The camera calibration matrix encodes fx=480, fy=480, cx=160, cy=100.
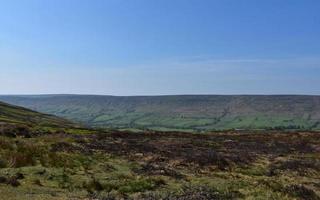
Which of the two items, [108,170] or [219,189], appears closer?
[219,189]

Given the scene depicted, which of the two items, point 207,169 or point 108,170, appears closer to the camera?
point 108,170

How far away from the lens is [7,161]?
108ft

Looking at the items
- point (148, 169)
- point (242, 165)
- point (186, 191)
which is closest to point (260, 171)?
point (242, 165)

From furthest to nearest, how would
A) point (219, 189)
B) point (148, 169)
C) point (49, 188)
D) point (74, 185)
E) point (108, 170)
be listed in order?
point (148, 169) < point (108, 170) < point (219, 189) < point (74, 185) < point (49, 188)

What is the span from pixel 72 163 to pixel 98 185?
1023cm

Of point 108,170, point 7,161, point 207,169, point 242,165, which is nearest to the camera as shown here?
point 7,161

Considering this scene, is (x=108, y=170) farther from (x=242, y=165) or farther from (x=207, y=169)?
(x=242, y=165)

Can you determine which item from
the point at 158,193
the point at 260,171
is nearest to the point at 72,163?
the point at 158,193

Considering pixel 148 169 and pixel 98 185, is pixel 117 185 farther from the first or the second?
pixel 148 169

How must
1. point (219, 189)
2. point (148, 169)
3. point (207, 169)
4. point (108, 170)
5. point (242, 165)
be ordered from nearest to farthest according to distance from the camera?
point (219, 189), point (108, 170), point (148, 169), point (207, 169), point (242, 165)

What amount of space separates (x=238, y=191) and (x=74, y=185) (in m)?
9.57

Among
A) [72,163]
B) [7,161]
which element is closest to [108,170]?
[72,163]

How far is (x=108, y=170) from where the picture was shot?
36.1 m

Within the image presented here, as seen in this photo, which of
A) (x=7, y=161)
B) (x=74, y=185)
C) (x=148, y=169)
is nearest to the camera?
(x=74, y=185)
